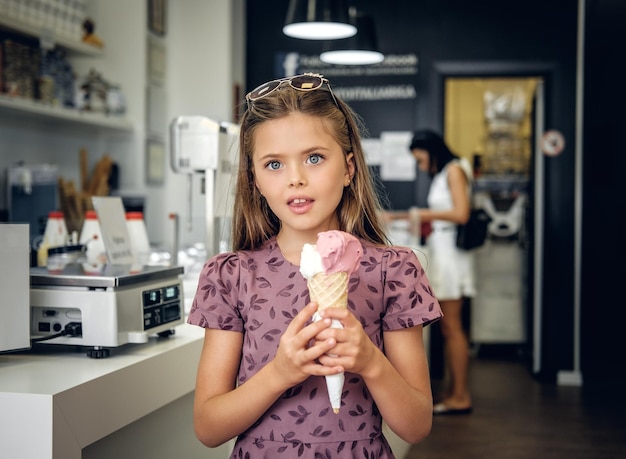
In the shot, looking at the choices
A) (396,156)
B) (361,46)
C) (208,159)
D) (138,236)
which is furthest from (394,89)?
(138,236)

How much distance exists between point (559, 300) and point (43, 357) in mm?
4816

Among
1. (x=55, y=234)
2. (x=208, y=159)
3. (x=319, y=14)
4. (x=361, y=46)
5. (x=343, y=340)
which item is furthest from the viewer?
(x=361, y=46)

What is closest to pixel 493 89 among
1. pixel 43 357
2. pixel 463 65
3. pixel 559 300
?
pixel 463 65

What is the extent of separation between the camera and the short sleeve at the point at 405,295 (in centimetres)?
141

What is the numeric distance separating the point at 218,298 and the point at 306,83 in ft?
1.38

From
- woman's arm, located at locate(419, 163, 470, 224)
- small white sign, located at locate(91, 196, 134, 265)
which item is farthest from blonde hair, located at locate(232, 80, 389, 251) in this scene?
woman's arm, located at locate(419, 163, 470, 224)

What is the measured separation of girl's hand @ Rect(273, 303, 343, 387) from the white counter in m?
0.57

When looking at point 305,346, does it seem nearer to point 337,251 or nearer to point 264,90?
point 337,251

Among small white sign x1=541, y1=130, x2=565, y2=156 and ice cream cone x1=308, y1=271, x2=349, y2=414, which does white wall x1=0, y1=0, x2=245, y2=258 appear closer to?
small white sign x1=541, y1=130, x2=565, y2=156

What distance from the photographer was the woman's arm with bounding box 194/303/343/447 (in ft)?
3.87

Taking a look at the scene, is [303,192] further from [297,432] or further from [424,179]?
[424,179]

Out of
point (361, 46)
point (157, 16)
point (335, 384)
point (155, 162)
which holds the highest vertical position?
point (157, 16)

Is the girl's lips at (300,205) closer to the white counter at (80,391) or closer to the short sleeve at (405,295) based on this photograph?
the short sleeve at (405,295)

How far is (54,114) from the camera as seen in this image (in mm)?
4430
